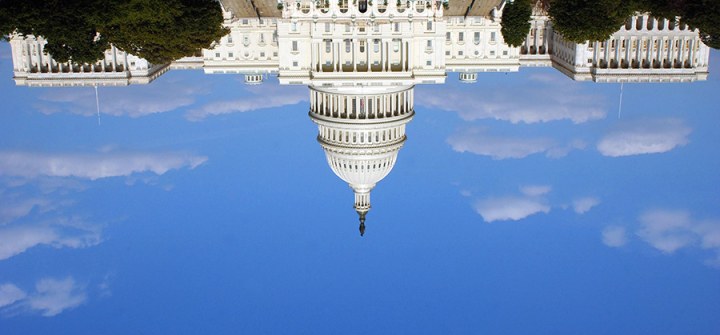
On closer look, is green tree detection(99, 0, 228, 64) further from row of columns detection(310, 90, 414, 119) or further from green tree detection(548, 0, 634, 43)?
green tree detection(548, 0, 634, 43)

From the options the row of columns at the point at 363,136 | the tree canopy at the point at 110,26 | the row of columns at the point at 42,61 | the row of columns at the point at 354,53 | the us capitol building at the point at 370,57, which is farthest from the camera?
the row of columns at the point at 363,136

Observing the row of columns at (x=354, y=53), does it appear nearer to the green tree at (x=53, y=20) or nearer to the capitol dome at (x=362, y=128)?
the capitol dome at (x=362, y=128)

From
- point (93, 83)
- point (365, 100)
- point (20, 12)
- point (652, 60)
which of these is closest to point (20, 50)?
point (93, 83)

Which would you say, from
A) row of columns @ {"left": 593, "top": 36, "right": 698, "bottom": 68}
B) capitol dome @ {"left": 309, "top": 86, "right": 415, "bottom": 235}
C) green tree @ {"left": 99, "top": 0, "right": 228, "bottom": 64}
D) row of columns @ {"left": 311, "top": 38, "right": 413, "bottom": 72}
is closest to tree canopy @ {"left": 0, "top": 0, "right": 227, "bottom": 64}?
green tree @ {"left": 99, "top": 0, "right": 228, "bottom": 64}

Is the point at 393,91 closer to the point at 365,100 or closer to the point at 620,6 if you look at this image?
the point at 365,100

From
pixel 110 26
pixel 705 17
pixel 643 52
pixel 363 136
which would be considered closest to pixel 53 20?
pixel 110 26

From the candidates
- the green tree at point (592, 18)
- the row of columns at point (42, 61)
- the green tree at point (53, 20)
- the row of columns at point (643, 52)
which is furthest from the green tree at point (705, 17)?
the row of columns at point (42, 61)
